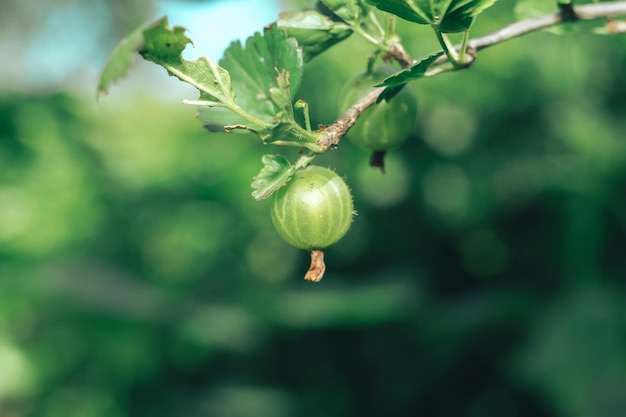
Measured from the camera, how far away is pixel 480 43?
72 centimetres

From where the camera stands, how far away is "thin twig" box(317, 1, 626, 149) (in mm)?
640

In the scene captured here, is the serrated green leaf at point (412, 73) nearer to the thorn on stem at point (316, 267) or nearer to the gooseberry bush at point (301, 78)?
the gooseberry bush at point (301, 78)

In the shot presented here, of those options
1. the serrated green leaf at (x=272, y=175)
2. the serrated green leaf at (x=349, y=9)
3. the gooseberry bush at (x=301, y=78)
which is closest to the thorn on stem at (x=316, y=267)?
the gooseberry bush at (x=301, y=78)

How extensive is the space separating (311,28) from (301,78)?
0.16m

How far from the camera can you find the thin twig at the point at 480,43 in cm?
64

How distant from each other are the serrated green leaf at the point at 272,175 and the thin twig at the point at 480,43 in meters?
0.04

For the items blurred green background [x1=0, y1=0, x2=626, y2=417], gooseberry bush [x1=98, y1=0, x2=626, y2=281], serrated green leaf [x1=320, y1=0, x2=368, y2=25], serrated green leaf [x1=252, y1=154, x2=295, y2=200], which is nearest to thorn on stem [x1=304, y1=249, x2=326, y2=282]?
gooseberry bush [x1=98, y1=0, x2=626, y2=281]

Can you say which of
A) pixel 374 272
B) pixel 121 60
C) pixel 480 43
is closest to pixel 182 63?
pixel 121 60

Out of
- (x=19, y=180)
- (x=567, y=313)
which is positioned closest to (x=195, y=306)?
(x=19, y=180)

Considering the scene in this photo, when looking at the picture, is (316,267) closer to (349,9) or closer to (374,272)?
(349,9)

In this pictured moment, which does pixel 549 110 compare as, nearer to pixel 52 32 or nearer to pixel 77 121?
pixel 77 121

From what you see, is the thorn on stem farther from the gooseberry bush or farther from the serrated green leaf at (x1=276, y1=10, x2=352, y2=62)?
the serrated green leaf at (x1=276, y1=10, x2=352, y2=62)

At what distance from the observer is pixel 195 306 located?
117 inches

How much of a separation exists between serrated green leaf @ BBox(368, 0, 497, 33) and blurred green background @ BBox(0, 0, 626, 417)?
2.01 m
